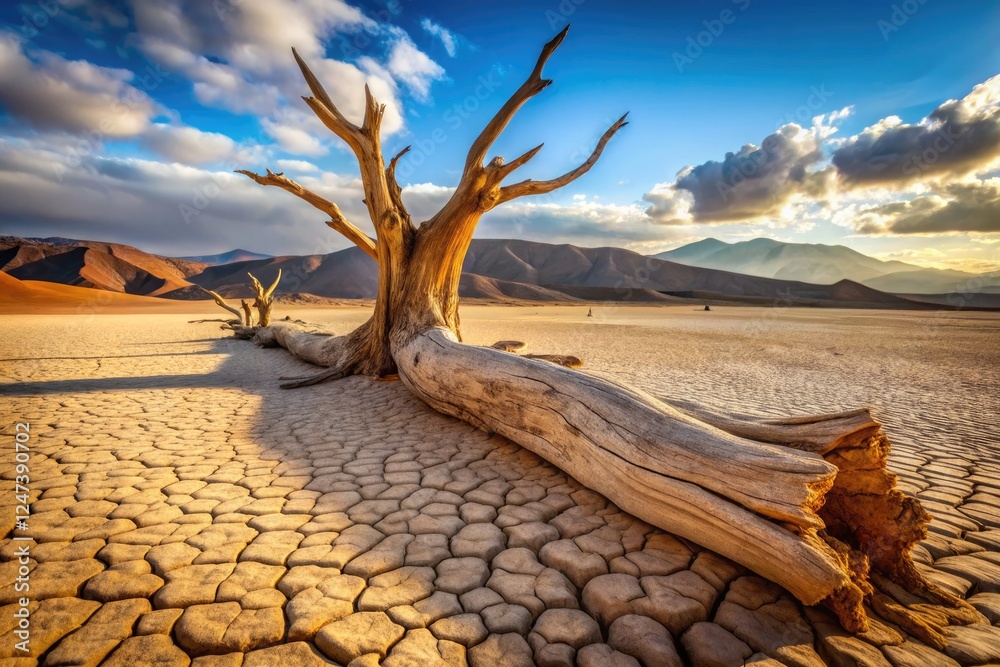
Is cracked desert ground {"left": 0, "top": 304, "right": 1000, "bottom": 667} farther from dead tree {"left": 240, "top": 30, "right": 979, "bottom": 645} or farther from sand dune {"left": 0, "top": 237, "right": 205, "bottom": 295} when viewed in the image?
sand dune {"left": 0, "top": 237, "right": 205, "bottom": 295}

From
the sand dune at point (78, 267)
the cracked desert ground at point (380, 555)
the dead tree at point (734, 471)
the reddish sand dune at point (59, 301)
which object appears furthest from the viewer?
the sand dune at point (78, 267)

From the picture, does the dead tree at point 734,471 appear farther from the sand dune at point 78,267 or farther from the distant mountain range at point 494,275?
the sand dune at point 78,267

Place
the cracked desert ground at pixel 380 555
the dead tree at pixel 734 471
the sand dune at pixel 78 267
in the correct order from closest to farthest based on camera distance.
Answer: the cracked desert ground at pixel 380 555 < the dead tree at pixel 734 471 < the sand dune at pixel 78 267

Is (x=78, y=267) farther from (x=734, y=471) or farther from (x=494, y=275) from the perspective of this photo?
(x=734, y=471)

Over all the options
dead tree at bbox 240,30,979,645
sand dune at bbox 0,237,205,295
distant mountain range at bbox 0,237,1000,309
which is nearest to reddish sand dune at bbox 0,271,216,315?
distant mountain range at bbox 0,237,1000,309

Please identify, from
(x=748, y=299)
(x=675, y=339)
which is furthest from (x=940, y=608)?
(x=748, y=299)

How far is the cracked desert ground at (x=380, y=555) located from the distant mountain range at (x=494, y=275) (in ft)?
209

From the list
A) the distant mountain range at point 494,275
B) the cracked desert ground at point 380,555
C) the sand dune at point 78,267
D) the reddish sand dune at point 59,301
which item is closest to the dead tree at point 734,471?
the cracked desert ground at point 380,555

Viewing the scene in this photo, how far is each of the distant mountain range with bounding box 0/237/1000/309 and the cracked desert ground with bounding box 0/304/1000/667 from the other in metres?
63.8

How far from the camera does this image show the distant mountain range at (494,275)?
68.6m

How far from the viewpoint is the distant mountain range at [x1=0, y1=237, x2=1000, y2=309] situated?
68625 millimetres

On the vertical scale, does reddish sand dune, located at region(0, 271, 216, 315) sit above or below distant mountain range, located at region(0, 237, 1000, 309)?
below

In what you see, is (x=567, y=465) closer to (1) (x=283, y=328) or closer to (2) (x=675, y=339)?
(1) (x=283, y=328)

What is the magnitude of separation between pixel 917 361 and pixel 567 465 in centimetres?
1118
